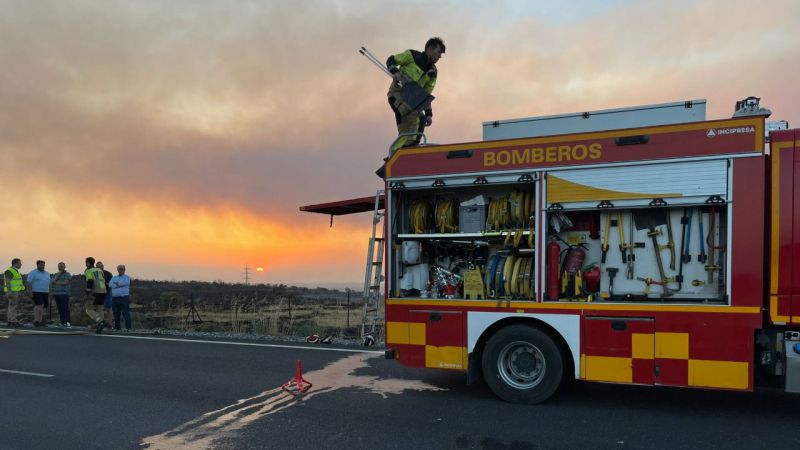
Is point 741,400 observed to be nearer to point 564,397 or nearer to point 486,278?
point 564,397

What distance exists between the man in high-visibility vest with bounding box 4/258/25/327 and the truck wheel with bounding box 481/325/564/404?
47.0 feet

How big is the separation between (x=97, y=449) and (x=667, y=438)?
194 inches

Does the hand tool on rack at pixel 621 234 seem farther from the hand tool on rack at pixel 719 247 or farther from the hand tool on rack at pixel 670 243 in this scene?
the hand tool on rack at pixel 719 247

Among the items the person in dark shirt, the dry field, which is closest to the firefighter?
the dry field

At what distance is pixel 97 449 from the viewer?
480 centimetres

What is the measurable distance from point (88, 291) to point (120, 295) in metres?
1.41

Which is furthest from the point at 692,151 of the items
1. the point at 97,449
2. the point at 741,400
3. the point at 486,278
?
the point at 97,449

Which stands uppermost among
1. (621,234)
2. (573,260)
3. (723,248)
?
(621,234)

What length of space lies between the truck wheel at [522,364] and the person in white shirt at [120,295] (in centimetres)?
1058

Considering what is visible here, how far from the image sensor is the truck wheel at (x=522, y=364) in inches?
234

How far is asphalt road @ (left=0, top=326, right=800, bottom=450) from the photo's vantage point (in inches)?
197

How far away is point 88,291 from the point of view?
1456 centimetres

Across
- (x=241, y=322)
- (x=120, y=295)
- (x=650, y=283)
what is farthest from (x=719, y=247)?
(x=241, y=322)

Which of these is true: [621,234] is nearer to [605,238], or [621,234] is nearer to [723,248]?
[605,238]
